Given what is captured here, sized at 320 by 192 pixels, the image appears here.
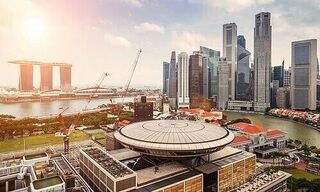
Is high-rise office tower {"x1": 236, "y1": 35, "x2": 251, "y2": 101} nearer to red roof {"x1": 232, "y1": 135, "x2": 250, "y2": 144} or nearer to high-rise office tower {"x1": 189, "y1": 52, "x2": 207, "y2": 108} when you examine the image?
high-rise office tower {"x1": 189, "y1": 52, "x2": 207, "y2": 108}

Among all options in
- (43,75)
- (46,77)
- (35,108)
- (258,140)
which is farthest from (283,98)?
(43,75)

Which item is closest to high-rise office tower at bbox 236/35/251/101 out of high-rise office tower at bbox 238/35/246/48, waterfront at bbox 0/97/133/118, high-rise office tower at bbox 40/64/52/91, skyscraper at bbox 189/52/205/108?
high-rise office tower at bbox 238/35/246/48

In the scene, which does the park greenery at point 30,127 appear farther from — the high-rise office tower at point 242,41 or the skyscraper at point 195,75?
the high-rise office tower at point 242,41

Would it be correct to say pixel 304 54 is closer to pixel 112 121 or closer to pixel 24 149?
pixel 112 121

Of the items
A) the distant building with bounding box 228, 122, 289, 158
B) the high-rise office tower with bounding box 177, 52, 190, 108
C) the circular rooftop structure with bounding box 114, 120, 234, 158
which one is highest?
the high-rise office tower with bounding box 177, 52, 190, 108

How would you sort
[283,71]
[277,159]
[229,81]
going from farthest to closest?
[283,71] < [229,81] < [277,159]

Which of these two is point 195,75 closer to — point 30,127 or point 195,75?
point 195,75

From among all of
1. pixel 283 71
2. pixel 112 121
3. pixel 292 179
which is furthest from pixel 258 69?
pixel 292 179
